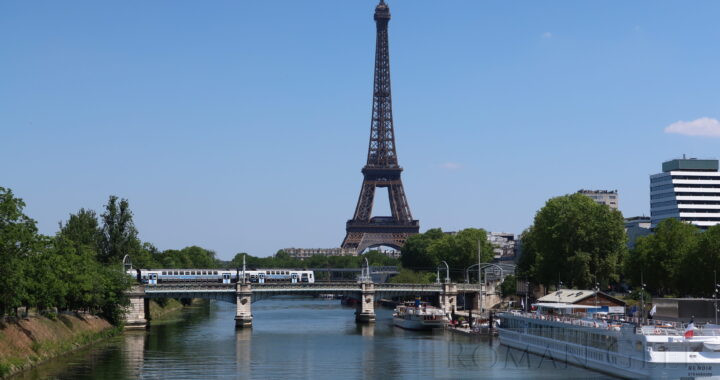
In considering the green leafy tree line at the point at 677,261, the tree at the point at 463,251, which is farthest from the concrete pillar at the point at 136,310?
the tree at the point at 463,251

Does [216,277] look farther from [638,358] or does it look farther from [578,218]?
[638,358]

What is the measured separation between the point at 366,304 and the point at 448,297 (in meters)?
16.3

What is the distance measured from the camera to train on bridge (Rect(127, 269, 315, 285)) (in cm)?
13625

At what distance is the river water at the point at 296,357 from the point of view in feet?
238

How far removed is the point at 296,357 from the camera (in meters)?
84.8

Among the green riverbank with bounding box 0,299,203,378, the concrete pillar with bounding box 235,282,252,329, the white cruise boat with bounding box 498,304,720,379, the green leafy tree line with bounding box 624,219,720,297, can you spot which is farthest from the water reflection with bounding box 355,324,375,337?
the green leafy tree line with bounding box 624,219,720,297

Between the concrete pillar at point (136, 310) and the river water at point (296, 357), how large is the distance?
65.3 inches

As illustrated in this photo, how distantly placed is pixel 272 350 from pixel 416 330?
30117mm

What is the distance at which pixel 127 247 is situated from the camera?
13100 centimetres

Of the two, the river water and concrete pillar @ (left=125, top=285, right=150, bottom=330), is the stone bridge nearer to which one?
concrete pillar @ (left=125, top=285, right=150, bottom=330)

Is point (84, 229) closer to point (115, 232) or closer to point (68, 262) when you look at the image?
point (115, 232)

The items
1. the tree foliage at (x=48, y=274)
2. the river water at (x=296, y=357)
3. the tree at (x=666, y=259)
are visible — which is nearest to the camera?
the tree foliage at (x=48, y=274)

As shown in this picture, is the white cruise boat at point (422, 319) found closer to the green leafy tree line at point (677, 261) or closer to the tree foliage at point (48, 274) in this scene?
the green leafy tree line at point (677, 261)

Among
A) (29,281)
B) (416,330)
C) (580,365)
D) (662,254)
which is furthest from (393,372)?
(662,254)
